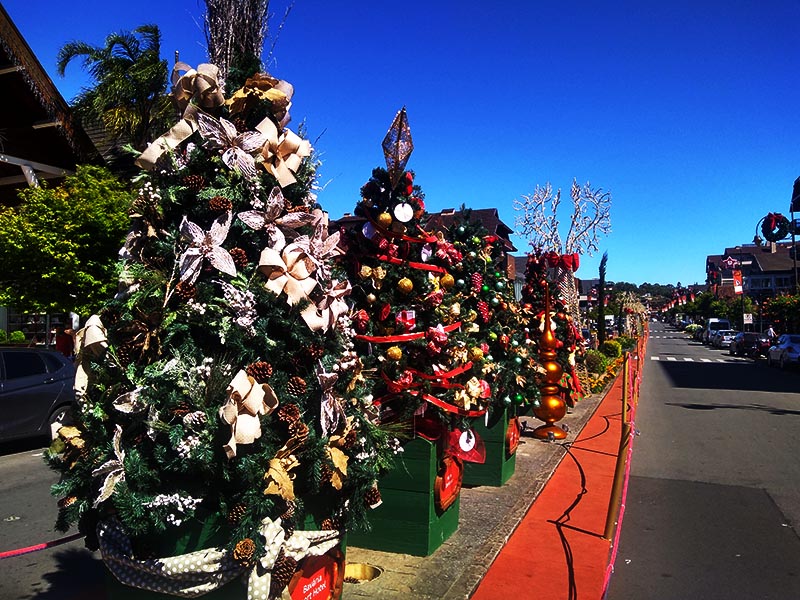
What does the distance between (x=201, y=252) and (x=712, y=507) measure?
651 centimetres

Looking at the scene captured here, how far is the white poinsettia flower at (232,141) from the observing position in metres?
2.86

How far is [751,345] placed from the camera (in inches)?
1454

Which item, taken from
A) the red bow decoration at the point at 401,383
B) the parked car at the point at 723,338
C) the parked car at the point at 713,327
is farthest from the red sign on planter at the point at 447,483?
the parked car at the point at 713,327

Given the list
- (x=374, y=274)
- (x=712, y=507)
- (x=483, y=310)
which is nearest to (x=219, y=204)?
(x=374, y=274)

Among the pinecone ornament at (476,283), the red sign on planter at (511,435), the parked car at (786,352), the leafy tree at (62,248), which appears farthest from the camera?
the parked car at (786,352)

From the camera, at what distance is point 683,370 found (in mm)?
27609

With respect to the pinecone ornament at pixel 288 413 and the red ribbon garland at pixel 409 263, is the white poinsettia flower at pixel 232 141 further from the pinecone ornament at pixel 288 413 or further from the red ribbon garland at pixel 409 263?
the red ribbon garland at pixel 409 263

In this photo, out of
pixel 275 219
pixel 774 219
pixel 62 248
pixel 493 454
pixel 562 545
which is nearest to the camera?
pixel 275 219

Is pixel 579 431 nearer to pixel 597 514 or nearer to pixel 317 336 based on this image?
pixel 597 514

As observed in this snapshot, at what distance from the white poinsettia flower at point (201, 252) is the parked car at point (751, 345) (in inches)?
1519

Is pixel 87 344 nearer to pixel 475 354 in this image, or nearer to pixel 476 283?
pixel 475 354

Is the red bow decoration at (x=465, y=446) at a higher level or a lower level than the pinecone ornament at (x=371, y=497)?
lower

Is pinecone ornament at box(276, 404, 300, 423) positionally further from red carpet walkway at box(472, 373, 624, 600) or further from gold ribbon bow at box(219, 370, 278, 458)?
red carpet walkway at box(472, 373, 624, 600)

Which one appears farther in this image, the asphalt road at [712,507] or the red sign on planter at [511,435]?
the red sign on planter at [511,435]
